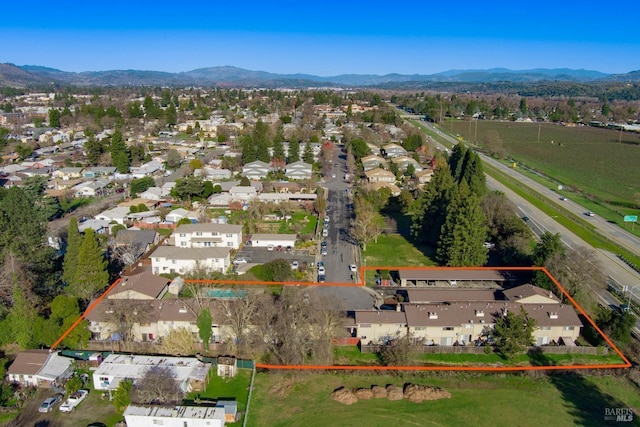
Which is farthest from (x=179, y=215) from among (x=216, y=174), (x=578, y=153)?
(x=578, y=153)

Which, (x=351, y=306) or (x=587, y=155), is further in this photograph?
(x=587, y=155)

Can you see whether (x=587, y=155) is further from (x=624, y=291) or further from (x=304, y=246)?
(x=304, y=246)

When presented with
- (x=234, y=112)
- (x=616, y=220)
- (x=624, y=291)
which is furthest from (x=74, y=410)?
(x=234, y=112)

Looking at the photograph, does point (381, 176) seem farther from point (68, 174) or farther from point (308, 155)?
point (68, 174)

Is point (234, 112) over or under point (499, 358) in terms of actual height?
over

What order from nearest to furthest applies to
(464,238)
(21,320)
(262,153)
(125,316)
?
(21,320) < (125,316) < (464,238) < (262,153)

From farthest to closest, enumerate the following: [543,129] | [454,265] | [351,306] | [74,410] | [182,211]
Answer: [543,129]
[182,211]
[454,265]
[351,306]
[74,410]

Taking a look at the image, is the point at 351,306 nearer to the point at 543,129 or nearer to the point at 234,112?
the point at 234,112

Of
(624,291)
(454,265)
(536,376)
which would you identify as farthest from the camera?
(454,265)
